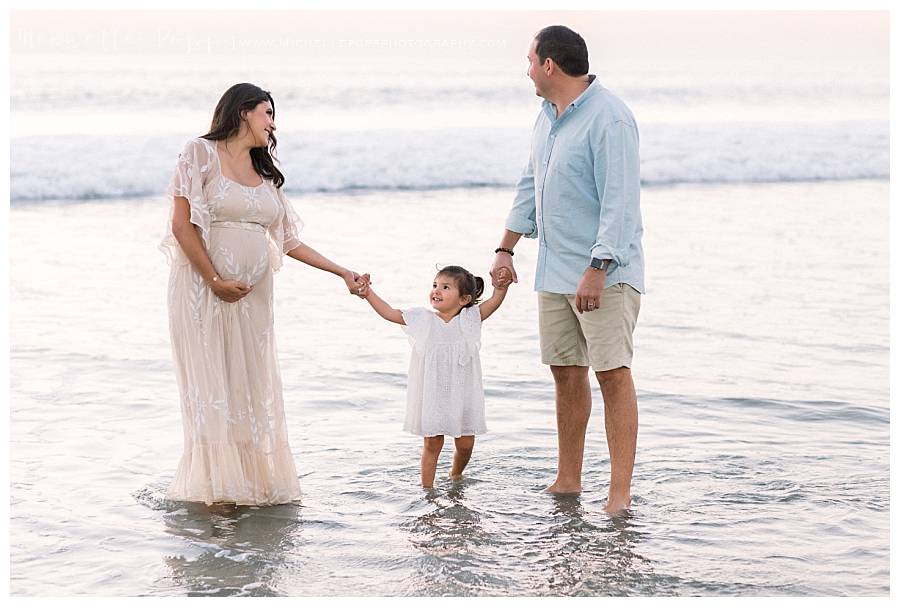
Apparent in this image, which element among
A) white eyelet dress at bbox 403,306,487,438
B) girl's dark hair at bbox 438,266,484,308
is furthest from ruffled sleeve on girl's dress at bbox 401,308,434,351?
girl's dark hair at bbox 438,266,484,308

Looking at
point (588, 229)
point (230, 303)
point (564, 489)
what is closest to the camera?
point (588, 229)

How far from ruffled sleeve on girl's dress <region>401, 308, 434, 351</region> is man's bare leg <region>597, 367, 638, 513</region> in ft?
2.46

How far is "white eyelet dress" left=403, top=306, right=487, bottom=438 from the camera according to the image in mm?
5000

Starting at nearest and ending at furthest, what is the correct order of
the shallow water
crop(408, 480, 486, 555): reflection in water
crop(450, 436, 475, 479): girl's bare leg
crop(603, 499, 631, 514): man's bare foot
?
1. the shallow water
2. crop(408, 480, 486, 555): reflection in water
3. crop(603, 499, 631, 514): man's bare foot
4. crop(450, 436, 475, 479): girl's bare leg

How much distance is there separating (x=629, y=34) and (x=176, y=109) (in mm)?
13252

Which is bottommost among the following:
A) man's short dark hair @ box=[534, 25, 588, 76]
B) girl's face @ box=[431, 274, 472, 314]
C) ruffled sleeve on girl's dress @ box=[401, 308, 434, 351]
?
ruffled sleeve on girl's dress @ box=[401, 308, 434, 351]

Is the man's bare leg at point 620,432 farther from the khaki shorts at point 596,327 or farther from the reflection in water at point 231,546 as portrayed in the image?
the reflection in water at point 231,546

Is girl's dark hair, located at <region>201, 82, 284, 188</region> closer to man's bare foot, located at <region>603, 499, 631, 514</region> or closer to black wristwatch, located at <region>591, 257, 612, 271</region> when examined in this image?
black wristwatch, located at <region>591, 257, 612, 271</region>

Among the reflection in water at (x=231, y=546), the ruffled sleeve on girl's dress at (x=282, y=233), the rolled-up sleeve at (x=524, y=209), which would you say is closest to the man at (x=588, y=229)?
the rolled-up sleeve at (x=524, y=209)

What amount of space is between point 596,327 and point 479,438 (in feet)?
4.52

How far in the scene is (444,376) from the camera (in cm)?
504

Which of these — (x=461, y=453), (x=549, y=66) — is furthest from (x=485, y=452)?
(x=549, y=66)

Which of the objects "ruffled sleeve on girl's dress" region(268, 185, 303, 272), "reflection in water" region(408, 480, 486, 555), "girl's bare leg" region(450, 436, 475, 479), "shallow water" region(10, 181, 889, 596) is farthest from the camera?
"girl's bare leg" region(450, 436, 475, 479)

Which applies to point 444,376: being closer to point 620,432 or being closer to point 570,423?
point 570,423
